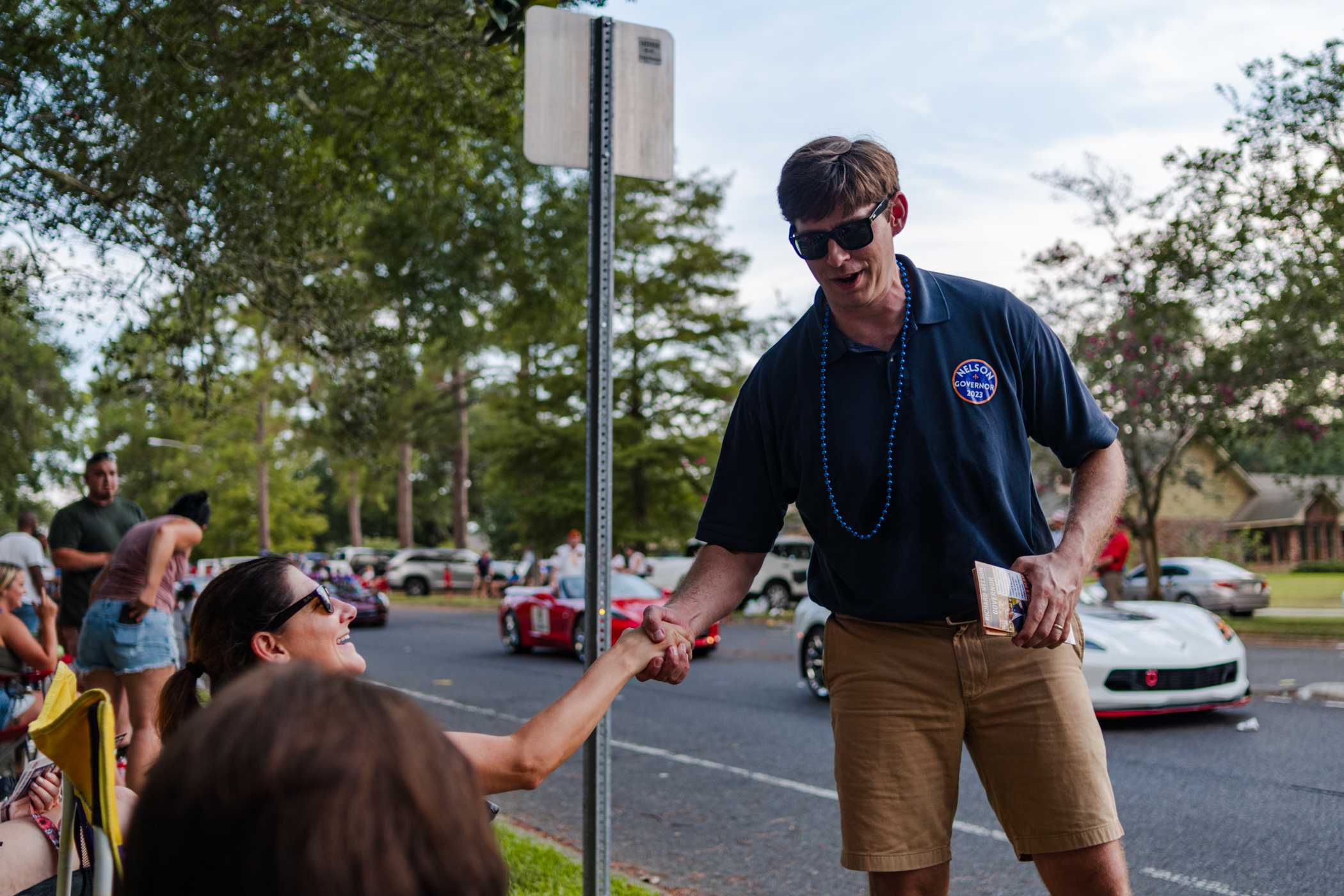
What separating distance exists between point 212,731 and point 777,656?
50.8ft

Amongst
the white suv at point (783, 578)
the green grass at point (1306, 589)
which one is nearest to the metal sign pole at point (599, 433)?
the white suv at point (783, 578)

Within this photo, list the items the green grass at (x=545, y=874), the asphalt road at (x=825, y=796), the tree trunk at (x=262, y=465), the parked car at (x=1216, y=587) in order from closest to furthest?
the green grass at (x=545, y=874)
the asphalt road at (x=825, y=796)
the parked car at (x=1216, y=587)
the tree trunk at (x=262, y=465)

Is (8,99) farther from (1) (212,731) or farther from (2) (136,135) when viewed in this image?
(1) (212,731)

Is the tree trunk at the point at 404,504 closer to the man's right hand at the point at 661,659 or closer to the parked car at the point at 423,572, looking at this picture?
the parked car at the point at 423,572

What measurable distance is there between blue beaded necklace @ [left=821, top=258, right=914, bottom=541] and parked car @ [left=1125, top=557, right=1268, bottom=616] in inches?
970

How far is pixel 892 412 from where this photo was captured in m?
2.59

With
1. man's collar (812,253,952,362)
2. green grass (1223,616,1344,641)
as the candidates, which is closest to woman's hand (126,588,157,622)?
man's collar (812,253,952,362)

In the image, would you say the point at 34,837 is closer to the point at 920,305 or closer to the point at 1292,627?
the point at 920,305

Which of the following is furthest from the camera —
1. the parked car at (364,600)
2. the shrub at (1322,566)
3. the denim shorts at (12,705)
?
the shrub at (1322,566)

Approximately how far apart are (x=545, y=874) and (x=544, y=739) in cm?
306

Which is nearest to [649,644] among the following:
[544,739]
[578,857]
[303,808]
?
[544,739]

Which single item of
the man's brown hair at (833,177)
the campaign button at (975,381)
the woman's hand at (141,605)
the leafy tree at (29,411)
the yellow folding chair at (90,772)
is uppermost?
the leafy tree at (29,411)

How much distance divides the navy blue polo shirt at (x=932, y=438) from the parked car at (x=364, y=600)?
69.9 feet

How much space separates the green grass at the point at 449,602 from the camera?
33.2m
